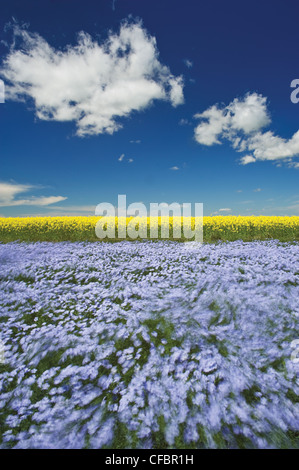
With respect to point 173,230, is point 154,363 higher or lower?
lower

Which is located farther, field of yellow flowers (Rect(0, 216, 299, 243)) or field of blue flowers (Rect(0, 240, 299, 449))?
field of yellow flowers (Rect(0, 216, 299, 243))

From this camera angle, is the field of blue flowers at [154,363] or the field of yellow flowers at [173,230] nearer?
the field of blue flowers at [154,363]

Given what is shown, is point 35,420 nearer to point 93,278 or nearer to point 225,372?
point 225,372

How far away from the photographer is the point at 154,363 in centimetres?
362

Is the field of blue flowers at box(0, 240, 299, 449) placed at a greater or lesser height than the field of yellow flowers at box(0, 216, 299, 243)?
lesser

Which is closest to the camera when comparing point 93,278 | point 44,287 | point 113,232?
point 44,287

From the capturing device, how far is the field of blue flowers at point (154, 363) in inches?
106

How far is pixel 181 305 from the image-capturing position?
200 inches

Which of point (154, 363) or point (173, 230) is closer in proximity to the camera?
point (154, 363)

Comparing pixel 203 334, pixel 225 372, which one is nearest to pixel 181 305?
pixel 203 334

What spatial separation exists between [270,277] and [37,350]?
207 inches

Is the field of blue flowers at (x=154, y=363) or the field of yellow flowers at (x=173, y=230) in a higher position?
the field of yellow flowers at (x=173, y=230)

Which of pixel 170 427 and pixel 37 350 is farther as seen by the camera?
pixel 37 350

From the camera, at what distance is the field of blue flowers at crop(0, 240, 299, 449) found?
106 inches
